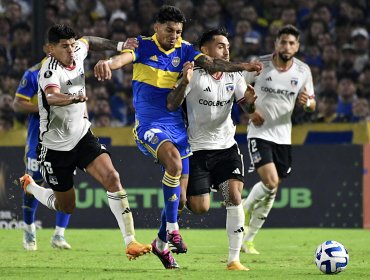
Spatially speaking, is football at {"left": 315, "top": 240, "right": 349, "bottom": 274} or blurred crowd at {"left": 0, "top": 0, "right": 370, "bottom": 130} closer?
football at {"left": 315, "top": 240, "right": 349, "bottom": 274}

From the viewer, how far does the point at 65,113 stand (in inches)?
384

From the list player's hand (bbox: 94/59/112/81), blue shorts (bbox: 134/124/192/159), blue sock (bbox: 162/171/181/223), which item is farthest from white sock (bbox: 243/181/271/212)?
player's hand (bbox: 94/59/112/81)

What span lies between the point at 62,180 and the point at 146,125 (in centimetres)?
104

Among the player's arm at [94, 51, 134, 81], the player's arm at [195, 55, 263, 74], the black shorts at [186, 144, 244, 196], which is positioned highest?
the player's arm at [94, 51, 134, 81]

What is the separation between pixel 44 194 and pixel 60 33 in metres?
2.06

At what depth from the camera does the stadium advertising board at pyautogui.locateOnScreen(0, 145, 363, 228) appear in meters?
15.0

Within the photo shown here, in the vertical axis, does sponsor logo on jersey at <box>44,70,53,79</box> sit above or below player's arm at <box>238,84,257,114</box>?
above

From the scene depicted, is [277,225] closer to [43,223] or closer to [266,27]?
[43,223]

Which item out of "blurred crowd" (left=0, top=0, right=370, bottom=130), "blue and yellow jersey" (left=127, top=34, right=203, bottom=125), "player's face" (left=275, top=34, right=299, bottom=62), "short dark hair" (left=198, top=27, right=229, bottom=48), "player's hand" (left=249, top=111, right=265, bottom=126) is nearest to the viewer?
"blue and yellow jersey" (left=127, top=34, right=203, bottom=125)

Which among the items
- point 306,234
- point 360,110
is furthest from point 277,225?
point 360,110

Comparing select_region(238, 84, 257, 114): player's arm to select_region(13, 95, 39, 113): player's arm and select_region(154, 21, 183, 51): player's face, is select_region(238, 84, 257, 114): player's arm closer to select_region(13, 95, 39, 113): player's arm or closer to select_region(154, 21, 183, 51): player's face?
select_region(154, 21, 183, 51): player's face

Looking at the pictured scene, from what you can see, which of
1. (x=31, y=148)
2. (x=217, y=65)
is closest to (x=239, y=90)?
(x=217, y=65)

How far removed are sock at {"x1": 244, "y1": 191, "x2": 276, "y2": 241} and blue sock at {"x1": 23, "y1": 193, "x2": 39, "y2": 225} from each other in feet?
8.17

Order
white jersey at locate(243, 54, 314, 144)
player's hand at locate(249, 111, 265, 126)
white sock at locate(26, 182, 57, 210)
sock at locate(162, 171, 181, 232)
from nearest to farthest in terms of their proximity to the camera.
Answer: sock at locate(162, 171, 181, 232) → white sock at locate(26, 182, 57, 210) → player's hand at locate(249, 111, 265, 126) → white jersey at locate(243, 54, 314, 144)
